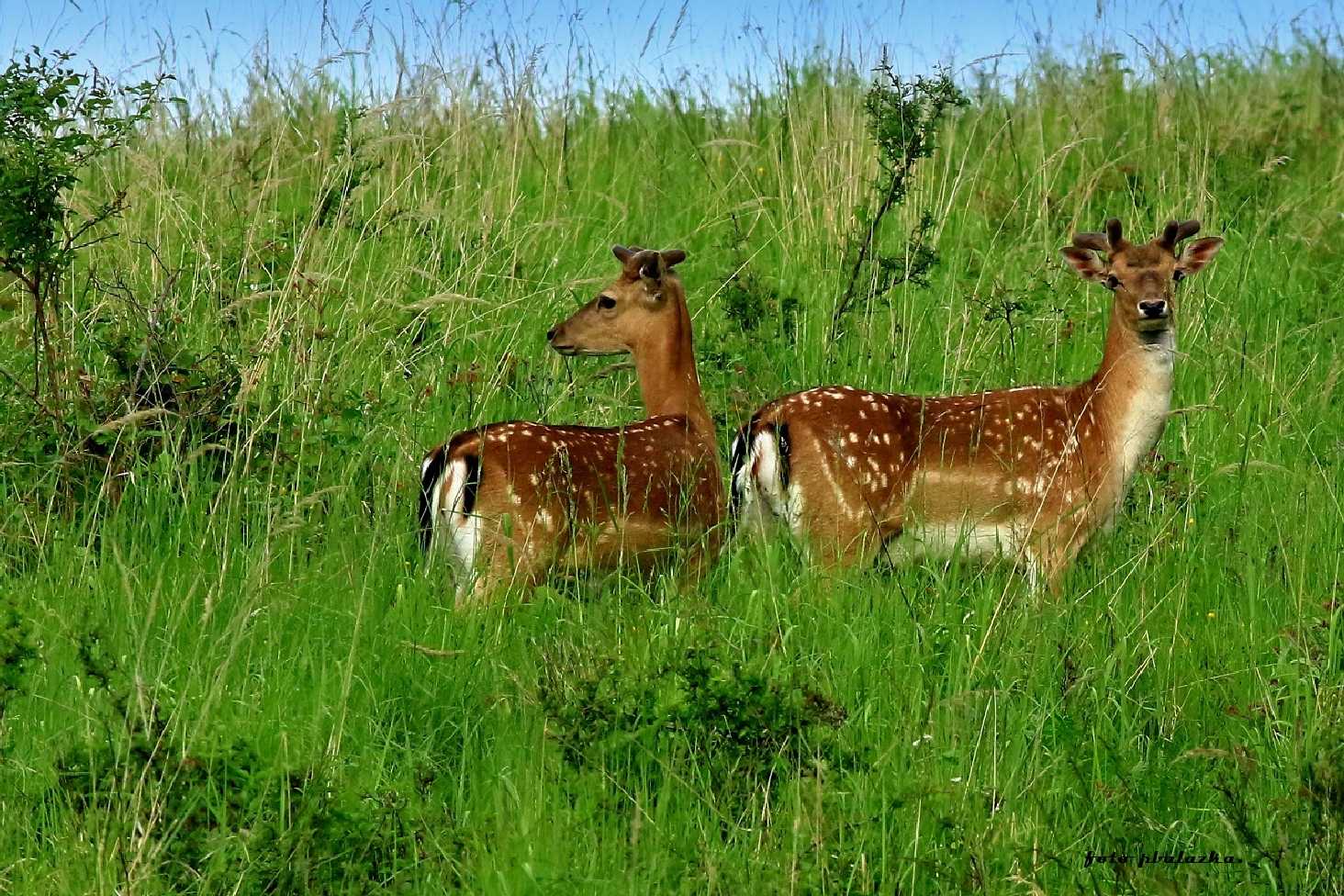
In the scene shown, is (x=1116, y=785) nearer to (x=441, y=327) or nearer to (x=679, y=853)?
(x=679, y=853)

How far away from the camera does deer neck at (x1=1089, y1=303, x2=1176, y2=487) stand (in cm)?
601

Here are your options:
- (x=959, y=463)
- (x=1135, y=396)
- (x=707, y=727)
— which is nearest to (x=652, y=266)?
(x=959, y=463)

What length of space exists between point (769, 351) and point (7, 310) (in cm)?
311

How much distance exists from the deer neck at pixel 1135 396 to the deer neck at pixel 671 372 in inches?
55.8

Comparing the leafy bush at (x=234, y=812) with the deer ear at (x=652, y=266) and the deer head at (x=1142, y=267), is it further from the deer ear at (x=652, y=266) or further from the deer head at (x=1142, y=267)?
the deer head at (x=1142, y=267)

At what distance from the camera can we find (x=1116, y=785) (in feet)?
12.9

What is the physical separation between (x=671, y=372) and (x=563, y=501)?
142cm

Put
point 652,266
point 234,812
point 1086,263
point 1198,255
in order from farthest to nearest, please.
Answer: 1. point 652,266
2. point 1198,255
3. point 1086,263
4. point 234,812

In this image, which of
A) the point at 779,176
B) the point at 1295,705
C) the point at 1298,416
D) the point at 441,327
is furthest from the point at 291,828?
the point at 779,176

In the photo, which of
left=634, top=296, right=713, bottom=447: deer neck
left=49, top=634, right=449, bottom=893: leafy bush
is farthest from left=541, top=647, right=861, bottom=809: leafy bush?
left=634, top=296, right=713, bottom=447: deer neck

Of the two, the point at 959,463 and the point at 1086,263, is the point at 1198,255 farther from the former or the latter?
the point at 959,463

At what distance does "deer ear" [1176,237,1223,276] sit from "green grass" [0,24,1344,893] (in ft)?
1.86

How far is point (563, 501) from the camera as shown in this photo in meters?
5.28

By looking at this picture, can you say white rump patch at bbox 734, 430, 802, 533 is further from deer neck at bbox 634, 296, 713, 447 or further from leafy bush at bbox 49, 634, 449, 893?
leafy bush at bbox 49, 634, 449, 893
